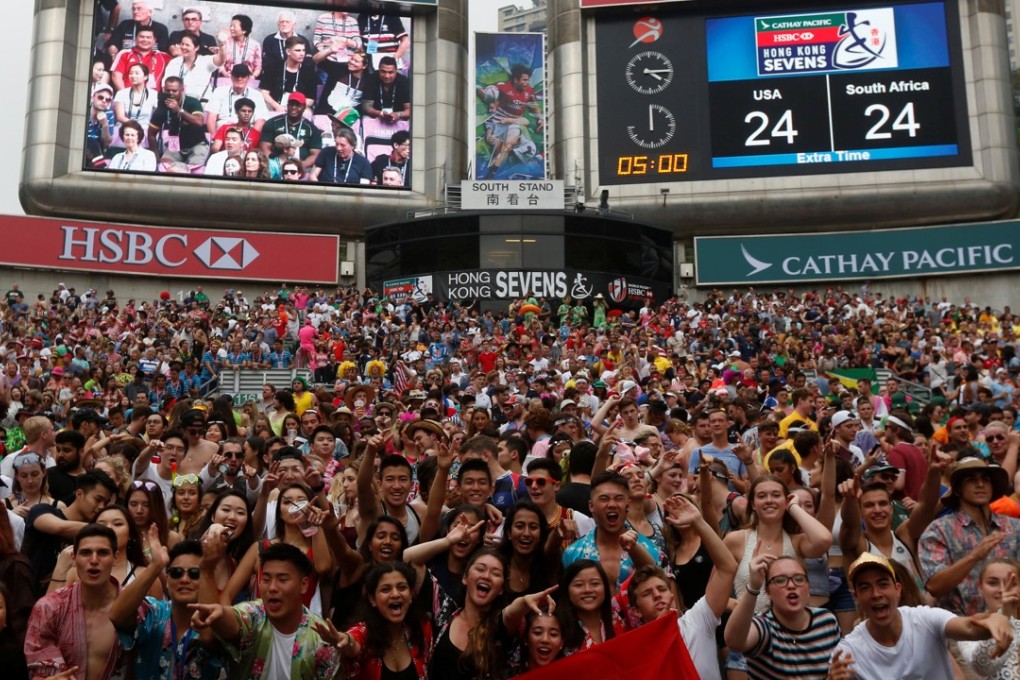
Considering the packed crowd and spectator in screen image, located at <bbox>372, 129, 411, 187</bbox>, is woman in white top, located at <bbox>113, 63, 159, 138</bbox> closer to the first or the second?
spectator in screen image, located at <bbox>372, 129, 411, 187</bbox>

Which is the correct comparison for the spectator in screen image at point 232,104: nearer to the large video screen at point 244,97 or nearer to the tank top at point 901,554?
the large video screen at point 244,97

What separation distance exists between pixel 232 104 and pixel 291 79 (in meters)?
2.42

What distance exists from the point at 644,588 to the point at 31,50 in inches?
1581

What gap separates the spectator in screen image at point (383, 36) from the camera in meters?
39.9

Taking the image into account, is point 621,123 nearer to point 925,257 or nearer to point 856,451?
point 925,257

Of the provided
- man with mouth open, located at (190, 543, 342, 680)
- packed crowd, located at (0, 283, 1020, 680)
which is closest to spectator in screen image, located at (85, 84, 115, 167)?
packed crowd, located at (0, 283, 1020, 680)

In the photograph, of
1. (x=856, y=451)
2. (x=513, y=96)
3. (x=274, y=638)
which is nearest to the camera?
(x=274, y=638)

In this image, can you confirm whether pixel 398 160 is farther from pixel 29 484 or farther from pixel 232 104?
pixel 29 484

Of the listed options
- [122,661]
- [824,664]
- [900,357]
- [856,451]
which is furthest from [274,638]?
[900,357]

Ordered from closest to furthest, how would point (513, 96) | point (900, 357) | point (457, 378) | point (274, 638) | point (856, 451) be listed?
point (274, 638)
point (856, 451)
point (457, 378)
point (900, 357)
point (513, 96)

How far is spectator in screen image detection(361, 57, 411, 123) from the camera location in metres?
39.2

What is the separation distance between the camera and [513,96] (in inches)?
1517

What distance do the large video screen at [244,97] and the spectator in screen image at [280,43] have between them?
0.04 metres

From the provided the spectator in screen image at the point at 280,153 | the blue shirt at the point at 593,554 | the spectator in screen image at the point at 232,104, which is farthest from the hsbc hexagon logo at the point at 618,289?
the blue shirt at the point at 593,554
